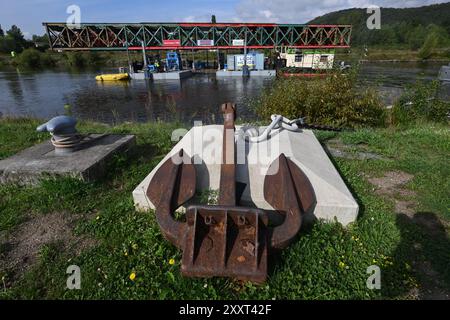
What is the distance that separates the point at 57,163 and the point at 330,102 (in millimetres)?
5789

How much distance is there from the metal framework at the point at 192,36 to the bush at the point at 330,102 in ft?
110

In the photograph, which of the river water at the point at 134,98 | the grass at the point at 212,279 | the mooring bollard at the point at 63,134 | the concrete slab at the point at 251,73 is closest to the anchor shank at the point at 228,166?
the grass at the point at 212,279

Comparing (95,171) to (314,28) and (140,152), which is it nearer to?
(140,152)

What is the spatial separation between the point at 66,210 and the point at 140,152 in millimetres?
1838

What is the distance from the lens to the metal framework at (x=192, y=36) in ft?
121

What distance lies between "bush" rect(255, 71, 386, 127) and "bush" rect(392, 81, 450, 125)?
2.24 feet

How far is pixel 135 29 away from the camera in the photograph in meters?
38.3

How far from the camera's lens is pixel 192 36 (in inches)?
1553

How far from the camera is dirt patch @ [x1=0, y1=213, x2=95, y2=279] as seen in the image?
7.53ft

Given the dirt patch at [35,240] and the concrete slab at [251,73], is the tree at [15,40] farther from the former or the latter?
the dirt patch at [35,240]

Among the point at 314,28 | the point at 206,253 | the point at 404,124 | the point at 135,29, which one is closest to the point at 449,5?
the point at 314,28

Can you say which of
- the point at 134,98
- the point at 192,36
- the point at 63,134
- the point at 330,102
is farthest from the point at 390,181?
the point at 192,36
